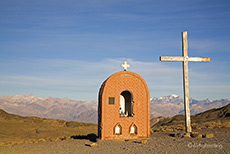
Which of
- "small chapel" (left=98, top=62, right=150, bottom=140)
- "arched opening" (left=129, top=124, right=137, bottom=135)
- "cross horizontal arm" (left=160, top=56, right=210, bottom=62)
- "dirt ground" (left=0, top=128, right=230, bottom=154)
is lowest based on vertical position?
"dirt ground" (left=0, top=128, right=230, bottom=154)

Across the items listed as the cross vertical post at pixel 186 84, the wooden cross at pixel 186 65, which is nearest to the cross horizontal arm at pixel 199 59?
the wooden cross at pixel 186 65

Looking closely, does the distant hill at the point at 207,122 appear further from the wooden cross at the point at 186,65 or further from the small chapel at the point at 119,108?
the small chapel at the point at 119,108

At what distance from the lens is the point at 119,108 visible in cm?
1858

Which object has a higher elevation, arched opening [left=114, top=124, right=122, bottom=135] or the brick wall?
the brick wall

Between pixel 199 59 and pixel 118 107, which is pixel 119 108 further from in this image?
pixel 199 59

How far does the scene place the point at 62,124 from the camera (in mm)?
46188

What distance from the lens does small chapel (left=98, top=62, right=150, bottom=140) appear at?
1827cm

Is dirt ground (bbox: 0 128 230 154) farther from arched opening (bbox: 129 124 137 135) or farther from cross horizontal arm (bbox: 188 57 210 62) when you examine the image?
cross horizontal arm (bbox: 188 57 210 62)

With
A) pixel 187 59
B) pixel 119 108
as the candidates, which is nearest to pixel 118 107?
pixel 119 108

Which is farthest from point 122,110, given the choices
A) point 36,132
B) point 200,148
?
point 36,132

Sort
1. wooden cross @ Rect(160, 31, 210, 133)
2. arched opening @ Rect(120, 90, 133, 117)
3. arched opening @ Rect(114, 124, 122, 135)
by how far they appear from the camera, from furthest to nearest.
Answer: arched opening @ Rect(120, 90, 133, 117) → wooden cross @ Rect(160, 31, 210, 133) → arched opening @ Rect(114, 124, 122, 135)

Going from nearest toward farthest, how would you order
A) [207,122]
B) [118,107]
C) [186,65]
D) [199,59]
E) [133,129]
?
[118,107], [133,129], [186,65], [199,59], [207,122]

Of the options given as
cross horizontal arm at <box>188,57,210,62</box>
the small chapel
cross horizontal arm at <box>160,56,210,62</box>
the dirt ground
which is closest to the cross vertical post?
cross horizontal arm at <box>160,56,210,62</box>

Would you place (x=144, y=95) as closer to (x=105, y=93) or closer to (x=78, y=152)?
(x=105, y=93)
